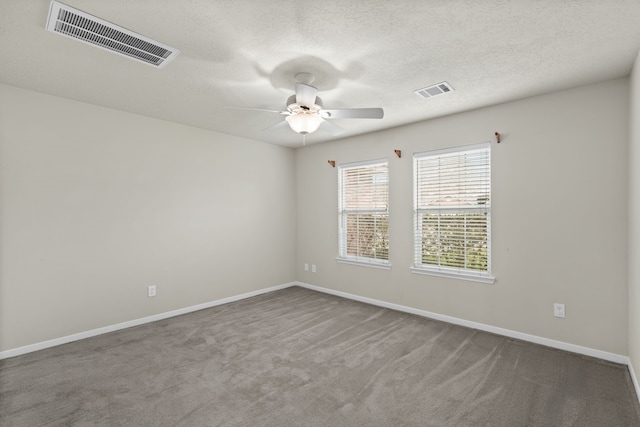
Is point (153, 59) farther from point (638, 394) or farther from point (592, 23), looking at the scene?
point (638, 394)

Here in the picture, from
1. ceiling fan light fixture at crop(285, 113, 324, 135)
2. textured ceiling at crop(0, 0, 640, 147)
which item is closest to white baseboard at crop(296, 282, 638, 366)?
textured ceiling at crop(0, 0, 640, 147)

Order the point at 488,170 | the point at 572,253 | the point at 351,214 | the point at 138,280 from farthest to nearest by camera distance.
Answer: the point at 351,214 < the point at 138,280 < the point at 488,170 < the point at 572,253

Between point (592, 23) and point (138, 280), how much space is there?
4.86m

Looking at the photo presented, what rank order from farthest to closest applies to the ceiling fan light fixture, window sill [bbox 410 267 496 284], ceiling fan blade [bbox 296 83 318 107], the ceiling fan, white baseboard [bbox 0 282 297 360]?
window sill [bbox 410 267 496 284] → white baseboard [bbox 0 282 297 360] → the ceiling fan light fixture → the ceiling fan → ceiling fan blade [bbox 296 83 318 107]

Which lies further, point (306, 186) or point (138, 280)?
point (306, 186)

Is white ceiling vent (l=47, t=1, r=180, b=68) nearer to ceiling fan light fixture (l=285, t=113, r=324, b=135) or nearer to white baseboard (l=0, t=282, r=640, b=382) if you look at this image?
ceiling fan light fixture (l=285, t=113, r=324, b=135)

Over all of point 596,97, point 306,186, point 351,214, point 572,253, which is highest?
point 596,97

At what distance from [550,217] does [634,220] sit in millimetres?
678

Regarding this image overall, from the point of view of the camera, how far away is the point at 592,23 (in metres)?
2.02

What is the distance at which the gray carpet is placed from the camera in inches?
82.8

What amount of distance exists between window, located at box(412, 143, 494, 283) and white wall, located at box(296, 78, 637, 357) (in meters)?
0.10

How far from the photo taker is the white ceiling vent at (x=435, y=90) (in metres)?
2.97

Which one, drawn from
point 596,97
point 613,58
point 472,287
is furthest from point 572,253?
point 613,58

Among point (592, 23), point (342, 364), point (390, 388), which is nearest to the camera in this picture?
point (592, 23)
